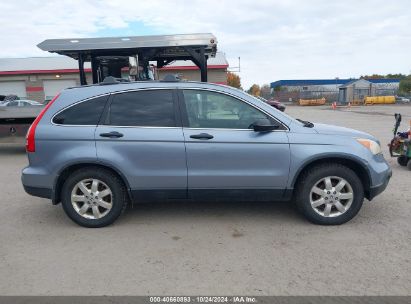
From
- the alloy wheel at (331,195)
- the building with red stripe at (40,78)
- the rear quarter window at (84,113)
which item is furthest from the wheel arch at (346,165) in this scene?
the building with red stripe at (40,78)

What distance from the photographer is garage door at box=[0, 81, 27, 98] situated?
29562mm

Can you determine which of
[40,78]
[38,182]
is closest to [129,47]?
[38,182]

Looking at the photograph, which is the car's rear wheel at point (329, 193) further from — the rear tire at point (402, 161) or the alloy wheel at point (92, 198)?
the rear tire at point (402, 161)

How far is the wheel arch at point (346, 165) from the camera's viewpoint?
13.1 ft

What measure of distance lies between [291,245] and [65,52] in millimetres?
6154

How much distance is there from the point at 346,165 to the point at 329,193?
40cm

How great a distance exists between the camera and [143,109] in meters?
4.12

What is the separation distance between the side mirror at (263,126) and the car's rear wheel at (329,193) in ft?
2.30

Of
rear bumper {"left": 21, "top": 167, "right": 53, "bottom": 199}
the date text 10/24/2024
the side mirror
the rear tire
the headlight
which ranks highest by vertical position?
the side mirror

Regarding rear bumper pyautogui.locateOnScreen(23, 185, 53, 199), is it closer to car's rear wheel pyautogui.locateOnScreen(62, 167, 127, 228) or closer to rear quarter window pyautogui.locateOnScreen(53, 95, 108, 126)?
car's rear wheel pyautogui.locateOnScreen(62, 167, 127, 228)

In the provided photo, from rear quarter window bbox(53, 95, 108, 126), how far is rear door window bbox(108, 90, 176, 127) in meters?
0.15

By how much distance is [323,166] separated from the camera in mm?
4066

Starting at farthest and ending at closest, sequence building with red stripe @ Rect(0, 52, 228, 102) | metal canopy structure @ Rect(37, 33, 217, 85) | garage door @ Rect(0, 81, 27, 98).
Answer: garage door @ Rect(0, 81, 27, 98), building with red stripe @ Rect(0, 52, 228, 102), metal canopy structure @ Rect(37, 33, 217, 85)

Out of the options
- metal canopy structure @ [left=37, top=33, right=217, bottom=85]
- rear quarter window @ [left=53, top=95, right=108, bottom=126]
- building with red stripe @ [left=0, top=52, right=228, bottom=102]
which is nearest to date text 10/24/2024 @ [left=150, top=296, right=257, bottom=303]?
rear quarter window @ [left=53, top=95, right=108, bottom=126]
